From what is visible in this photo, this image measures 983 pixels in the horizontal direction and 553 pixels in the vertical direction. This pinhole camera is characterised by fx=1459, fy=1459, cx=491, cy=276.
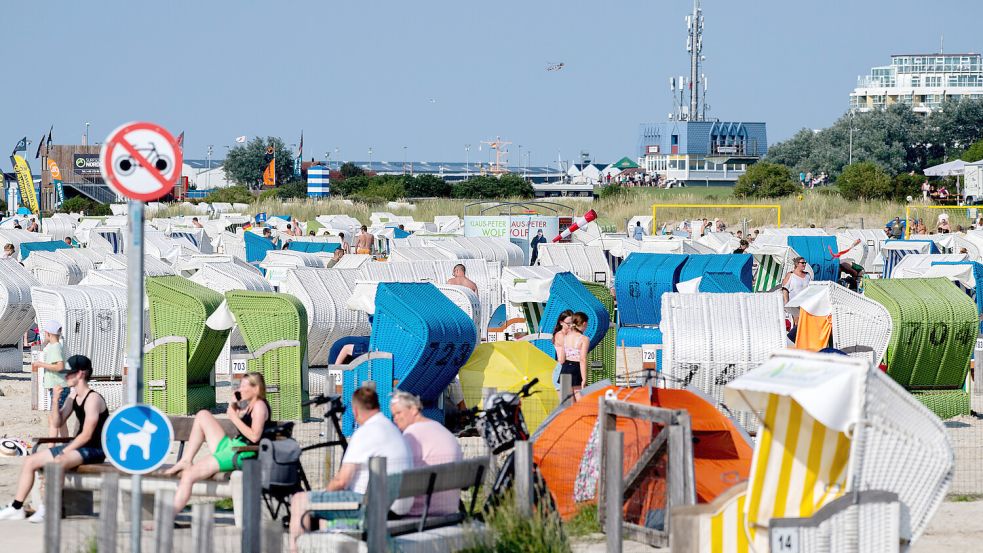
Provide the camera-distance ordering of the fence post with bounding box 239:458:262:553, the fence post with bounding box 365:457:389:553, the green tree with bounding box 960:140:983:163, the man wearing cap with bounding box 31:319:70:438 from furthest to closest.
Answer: the green tree with bounding box 960:140:983:163 < the man wearing cap with bounding box 31:319:70:438 < the fence post with bounding box 365:457:389:553 < the fence post with bounding box 239:458:262:553

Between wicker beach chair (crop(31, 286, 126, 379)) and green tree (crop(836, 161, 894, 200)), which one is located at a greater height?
green tree (crop(836, 161, 894, 200))

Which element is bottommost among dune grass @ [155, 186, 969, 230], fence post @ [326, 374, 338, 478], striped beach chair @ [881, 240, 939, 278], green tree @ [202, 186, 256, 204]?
fence post @ [326, 374, 338, 478]

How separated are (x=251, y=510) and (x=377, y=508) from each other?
0.52m

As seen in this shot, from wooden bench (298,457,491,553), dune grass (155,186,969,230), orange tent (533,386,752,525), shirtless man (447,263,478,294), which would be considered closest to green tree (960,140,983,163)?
dune grass (155,186,969,230)

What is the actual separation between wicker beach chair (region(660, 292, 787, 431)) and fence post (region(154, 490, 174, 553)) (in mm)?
5970

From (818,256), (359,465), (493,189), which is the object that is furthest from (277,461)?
(493,189)

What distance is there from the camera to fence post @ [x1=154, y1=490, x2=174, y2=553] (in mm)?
5758

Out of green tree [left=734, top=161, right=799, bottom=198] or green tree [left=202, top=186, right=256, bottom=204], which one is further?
green tree [left=202, top=186, right=256, bottom=204]

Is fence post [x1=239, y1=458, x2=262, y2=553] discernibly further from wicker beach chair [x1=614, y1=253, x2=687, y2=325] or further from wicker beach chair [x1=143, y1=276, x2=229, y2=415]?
wicker beach chair [x1=614, y1=253, x2=687, y2=325]

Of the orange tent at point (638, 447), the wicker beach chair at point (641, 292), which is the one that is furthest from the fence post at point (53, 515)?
the wicker beach chair at point (641, 292)

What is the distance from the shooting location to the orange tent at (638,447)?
7902 millimetres

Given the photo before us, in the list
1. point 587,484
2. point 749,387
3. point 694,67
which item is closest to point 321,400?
point 587,484

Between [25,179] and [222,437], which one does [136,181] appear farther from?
[25,179]

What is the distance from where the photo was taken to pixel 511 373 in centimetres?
1113
